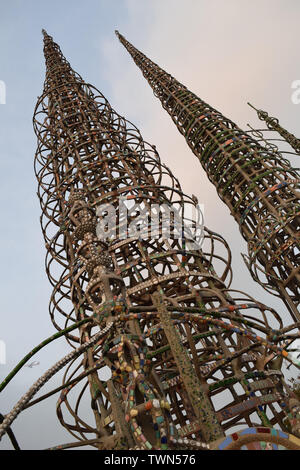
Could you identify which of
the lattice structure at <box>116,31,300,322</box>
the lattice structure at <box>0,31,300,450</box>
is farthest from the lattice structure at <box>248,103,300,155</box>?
the lattice structure at <box>0,31,300,450</box>

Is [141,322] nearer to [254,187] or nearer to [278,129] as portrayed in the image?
[254,187]

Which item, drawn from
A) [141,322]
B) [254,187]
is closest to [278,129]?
[254,187]

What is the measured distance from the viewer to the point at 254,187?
22531 millimetres

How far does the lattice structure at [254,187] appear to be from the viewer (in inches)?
803

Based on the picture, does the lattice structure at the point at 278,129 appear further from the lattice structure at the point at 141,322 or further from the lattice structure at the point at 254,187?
the lattice structure at the point at 141,322

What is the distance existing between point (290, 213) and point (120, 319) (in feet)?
56.1

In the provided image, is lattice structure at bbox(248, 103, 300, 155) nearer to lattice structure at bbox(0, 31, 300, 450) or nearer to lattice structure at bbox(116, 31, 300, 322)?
lattice structure at bbox(116, 31, 300, 322)

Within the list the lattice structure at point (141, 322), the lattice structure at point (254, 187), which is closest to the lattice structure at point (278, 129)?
the lattice structure at point (254, 187)

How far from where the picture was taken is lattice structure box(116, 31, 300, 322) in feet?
66.9

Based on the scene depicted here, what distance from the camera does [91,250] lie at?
20.9 feet
